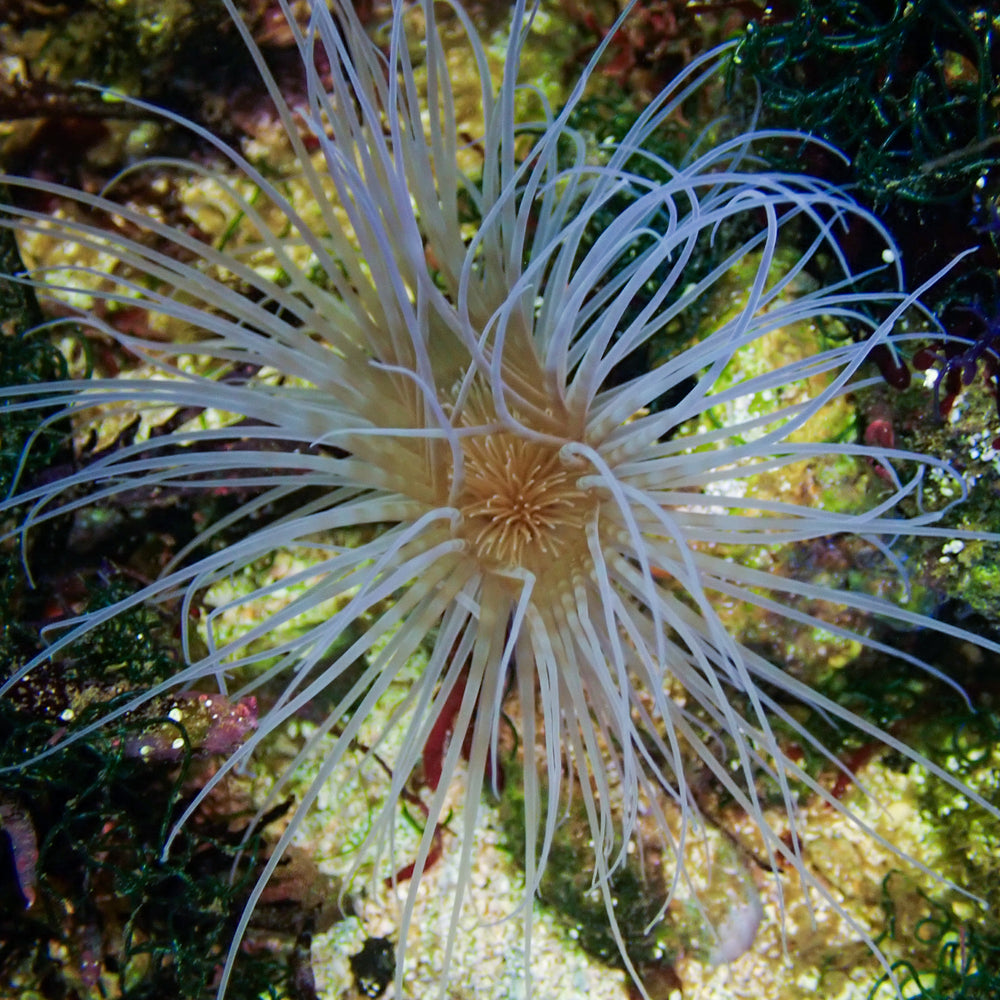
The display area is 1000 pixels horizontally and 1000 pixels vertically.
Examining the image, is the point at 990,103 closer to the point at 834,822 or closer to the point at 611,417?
the point at 611,417

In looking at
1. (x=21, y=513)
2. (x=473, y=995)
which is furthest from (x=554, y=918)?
(x=21, y=513)

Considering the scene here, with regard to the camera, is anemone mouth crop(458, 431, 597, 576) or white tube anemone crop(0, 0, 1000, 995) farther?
anemone mouth crop(458, 431, 597, 576)

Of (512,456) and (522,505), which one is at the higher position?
(512,456)

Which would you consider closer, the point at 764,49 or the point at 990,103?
the point at 990,103
